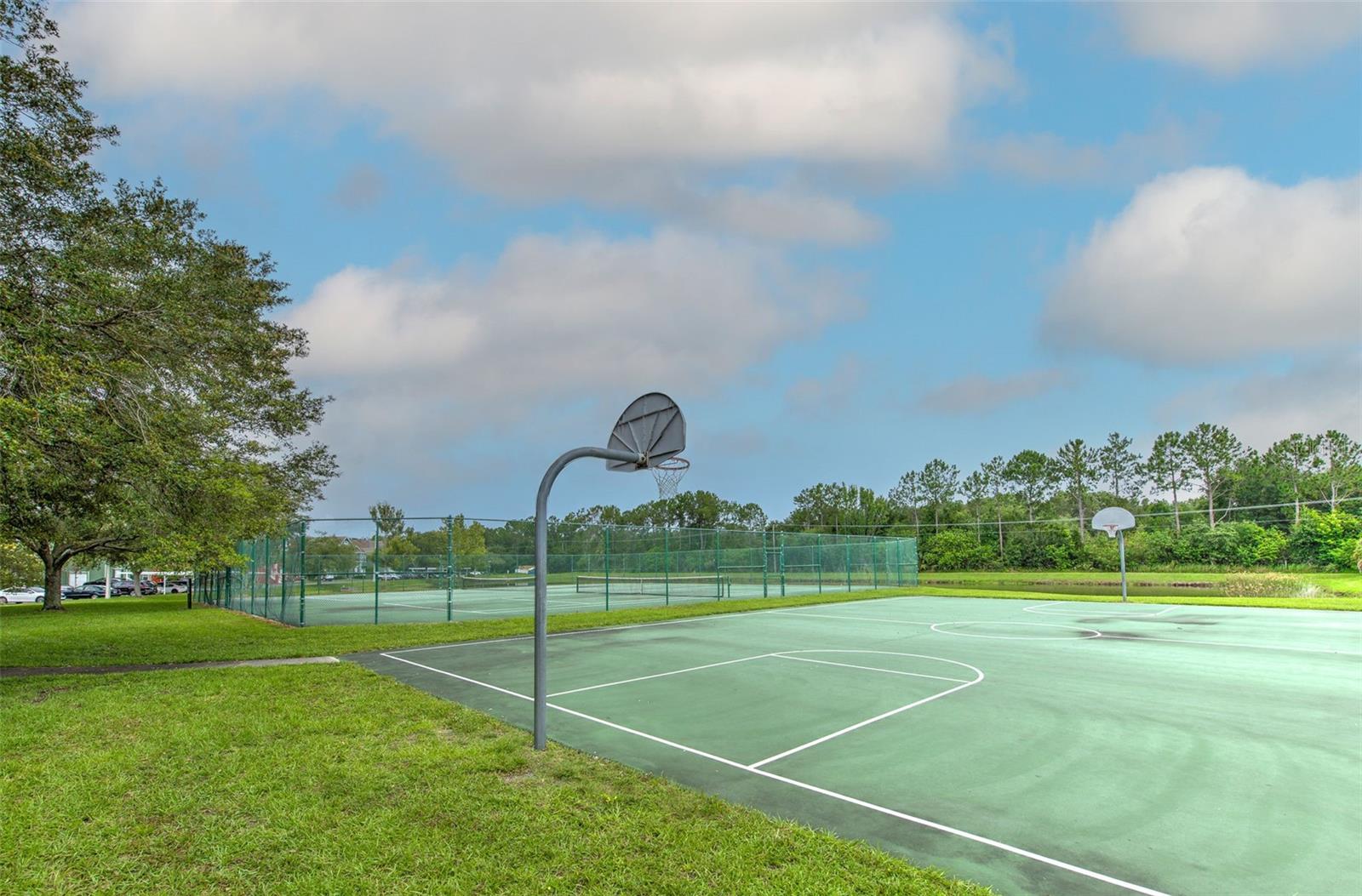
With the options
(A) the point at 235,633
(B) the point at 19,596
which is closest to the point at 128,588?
(B) the point at 19,596

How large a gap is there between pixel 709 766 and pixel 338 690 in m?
5.11

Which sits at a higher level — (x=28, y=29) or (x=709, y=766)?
(x=28, y=29)

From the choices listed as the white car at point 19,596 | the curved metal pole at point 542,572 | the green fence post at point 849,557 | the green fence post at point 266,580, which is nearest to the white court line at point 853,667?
the curved metal pole at point 542,572

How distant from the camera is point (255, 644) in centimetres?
1209

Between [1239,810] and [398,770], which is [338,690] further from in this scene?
[1239,810]

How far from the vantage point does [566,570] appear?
29469mm

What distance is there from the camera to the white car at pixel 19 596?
41.4 m

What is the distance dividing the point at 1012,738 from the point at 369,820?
495 cm

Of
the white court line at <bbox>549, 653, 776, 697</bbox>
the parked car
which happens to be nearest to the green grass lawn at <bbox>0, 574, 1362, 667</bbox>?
the white court line at <bbox>549, 653, 776, 697</bbox>

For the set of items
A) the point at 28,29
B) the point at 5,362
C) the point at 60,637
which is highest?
the point at 28,29

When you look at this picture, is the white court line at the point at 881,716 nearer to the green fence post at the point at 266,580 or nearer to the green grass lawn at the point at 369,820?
the green grass lawn at the point at 369,820

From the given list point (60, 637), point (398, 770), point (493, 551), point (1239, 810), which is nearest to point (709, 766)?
point (398, 770)

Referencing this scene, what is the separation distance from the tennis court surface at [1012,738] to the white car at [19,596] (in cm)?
4681

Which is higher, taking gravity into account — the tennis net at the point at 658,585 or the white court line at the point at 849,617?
the white court line at the point at 849,617
